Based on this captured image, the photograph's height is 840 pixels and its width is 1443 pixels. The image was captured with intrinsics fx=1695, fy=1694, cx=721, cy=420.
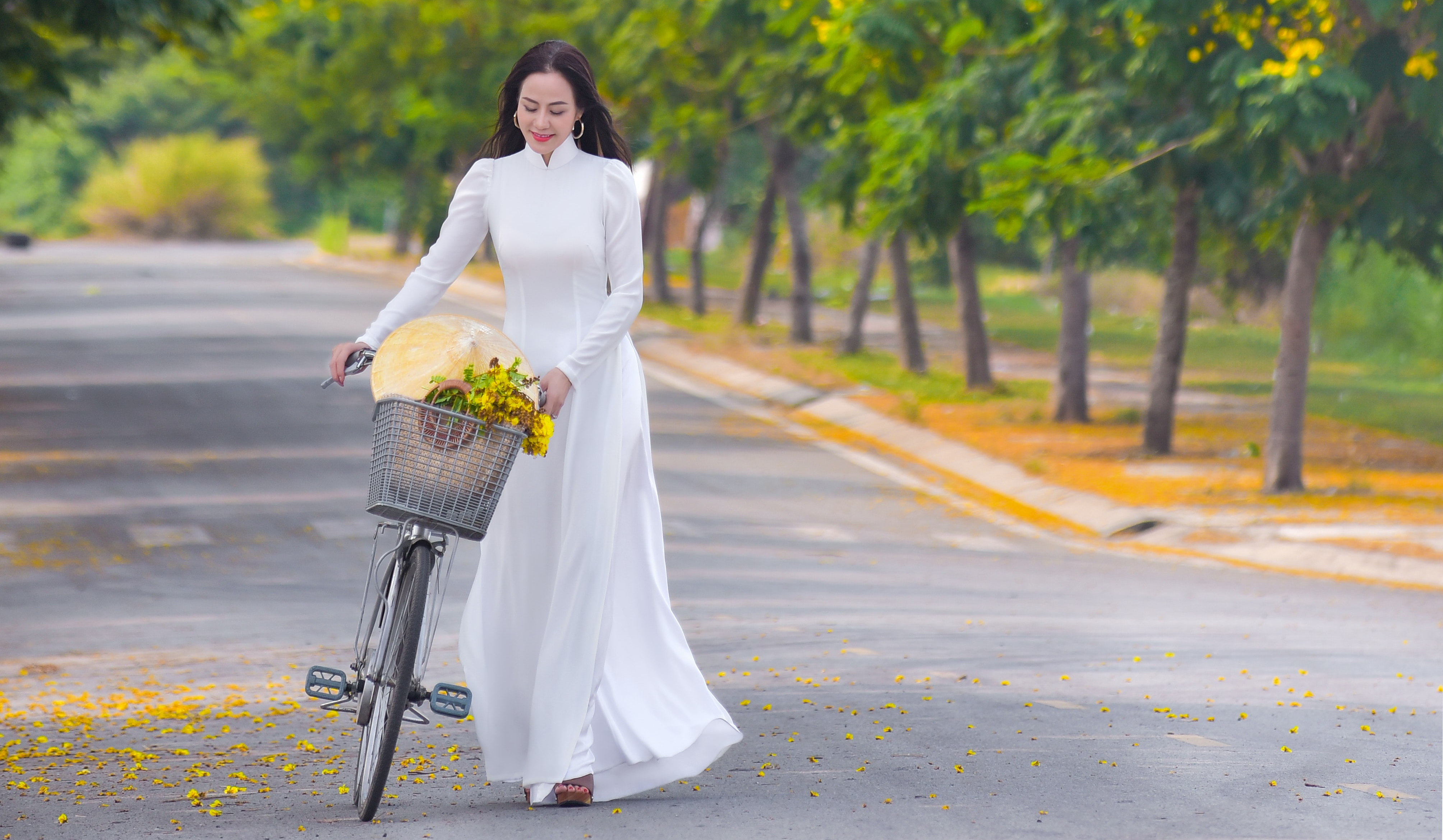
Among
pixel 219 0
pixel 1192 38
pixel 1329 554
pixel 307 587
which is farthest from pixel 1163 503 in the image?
pixel 219 0

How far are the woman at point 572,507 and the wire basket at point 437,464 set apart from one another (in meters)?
0.42

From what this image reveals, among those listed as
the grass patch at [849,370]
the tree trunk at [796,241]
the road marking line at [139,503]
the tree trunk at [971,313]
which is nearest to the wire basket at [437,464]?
the road marking line at [139,503]

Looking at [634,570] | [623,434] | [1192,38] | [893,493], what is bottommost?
[893,493]

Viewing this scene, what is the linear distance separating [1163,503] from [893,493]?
2136mm

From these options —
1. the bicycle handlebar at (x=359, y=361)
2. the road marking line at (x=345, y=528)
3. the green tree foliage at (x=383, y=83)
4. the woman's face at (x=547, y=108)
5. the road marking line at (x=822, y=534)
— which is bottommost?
the road marking line at (x=822, y=534)

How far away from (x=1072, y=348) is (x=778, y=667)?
1116cm

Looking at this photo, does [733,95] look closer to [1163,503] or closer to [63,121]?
[1163,503]

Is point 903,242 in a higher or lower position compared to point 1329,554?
higher

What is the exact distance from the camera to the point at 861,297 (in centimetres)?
2358

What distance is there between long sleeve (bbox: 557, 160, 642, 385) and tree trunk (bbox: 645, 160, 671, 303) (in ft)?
90.9

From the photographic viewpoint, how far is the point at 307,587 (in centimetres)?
935

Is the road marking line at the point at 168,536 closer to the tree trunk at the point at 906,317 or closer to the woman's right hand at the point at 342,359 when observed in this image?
the woman's right hand at the point at 342,359

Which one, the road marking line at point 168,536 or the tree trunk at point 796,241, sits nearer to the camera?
the road marking line at point 168,536

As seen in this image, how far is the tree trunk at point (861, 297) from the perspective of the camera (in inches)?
908
